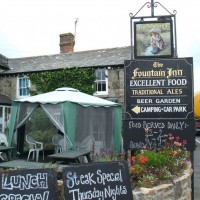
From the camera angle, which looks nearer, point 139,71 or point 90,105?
point 139,71

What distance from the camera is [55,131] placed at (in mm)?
16703

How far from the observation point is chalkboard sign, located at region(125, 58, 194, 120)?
7188 millimetres

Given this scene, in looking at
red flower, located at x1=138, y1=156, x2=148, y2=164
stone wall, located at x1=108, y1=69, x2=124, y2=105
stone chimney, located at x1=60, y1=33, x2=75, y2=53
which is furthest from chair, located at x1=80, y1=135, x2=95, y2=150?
stone chimney, located at x1=60, y1=33, x2=75, y2=53

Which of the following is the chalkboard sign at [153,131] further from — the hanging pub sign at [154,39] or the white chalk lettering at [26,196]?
the white chalk lettering at [26,196]

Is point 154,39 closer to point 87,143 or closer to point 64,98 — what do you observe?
point 64,98

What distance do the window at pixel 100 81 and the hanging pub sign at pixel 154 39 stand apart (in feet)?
41.0

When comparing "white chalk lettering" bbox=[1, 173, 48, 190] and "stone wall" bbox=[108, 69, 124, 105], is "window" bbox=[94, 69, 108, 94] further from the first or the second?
"white chalk lettering" bbox=[1, 173, 48, 190]

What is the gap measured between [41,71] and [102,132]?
9887mm

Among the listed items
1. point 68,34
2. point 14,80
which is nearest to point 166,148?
point 14,80

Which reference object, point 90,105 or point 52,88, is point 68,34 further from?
point 90,105

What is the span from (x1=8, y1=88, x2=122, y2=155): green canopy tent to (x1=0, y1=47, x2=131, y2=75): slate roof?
7.22 meters

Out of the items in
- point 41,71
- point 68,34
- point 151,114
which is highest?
point 68,34

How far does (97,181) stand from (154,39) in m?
4.20

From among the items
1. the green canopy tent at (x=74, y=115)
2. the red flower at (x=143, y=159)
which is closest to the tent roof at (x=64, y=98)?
the green canopy tent at (x=74, y=115)
